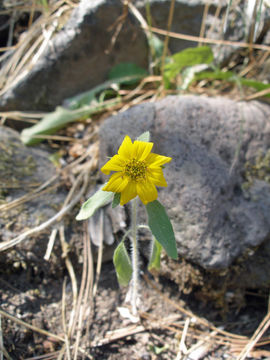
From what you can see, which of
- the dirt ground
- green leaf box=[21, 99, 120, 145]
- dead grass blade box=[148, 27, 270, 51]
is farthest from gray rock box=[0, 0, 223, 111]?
the dirt ground

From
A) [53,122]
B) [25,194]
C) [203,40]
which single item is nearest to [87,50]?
[53,122]

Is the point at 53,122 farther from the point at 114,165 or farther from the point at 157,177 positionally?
the point at 157,177

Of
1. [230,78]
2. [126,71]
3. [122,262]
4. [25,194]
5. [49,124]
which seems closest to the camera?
[122,262]

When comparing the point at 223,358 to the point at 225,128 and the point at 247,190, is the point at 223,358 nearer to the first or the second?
the point at 247,190

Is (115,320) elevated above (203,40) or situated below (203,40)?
below

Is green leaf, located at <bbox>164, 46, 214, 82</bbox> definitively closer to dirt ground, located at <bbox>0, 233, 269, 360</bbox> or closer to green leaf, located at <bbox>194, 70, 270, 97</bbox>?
green leaf, located at <bbox>194, 70, 270, 97</bbox>
